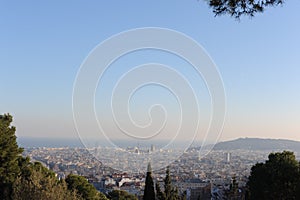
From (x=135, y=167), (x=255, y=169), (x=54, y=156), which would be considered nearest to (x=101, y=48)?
(x=135, y=167)

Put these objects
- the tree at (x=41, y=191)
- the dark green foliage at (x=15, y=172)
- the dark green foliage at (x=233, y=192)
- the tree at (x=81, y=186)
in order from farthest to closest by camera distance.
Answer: the tree at (x=81, y=186) → the dark green foliage at (x=233, y=192) → the dark green foliage at (x=15, y=172) → the tree at (x=41, y=191)

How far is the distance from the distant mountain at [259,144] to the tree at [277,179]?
26.5 meters

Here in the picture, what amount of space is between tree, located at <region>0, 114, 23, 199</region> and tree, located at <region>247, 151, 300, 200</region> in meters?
10.5

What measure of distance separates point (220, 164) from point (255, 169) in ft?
51.7

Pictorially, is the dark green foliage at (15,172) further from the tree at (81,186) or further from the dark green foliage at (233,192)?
the dark green foliage at (233,192)

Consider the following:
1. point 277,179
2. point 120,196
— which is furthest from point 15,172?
point 277,179

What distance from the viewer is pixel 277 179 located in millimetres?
16203

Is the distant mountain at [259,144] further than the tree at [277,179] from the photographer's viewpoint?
Yes

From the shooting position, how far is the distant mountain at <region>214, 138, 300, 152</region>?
4495cm

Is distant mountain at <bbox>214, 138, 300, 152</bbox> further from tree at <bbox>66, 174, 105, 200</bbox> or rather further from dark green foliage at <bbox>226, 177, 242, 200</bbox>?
tree at <bbox>66, 174, 105, 200</bbox>

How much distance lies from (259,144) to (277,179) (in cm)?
3358

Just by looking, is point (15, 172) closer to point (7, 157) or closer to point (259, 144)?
point (7, 157)

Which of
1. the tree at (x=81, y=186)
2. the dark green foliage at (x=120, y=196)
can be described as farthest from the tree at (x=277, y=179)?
the dark green foliage at (x=120, y=196)

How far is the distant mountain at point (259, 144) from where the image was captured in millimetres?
44947
